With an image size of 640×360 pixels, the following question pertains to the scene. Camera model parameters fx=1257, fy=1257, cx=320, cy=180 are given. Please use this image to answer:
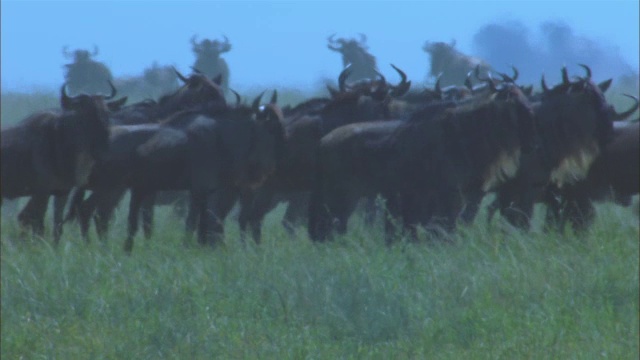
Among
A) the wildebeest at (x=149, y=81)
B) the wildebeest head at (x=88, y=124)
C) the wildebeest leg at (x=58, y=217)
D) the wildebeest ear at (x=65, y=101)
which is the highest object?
the wildebeest ear at (x=65, y=101)

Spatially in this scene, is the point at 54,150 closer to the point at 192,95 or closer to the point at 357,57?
the point at 192,95

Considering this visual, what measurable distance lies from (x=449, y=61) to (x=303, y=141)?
7395 millimetres

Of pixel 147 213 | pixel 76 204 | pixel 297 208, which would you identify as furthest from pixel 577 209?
pixel 76 204

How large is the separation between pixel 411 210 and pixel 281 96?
59.7 feet

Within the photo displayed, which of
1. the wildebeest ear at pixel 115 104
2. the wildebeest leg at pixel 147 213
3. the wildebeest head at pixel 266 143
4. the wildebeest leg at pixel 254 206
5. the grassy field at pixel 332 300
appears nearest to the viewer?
the grassy field at pixel 332 300

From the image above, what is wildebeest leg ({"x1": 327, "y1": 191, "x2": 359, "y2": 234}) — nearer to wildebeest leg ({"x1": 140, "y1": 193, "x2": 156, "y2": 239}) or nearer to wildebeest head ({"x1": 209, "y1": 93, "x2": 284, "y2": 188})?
wildebeest head ({"x1": 209, "y1": 93, "x2": 284, "y2": 188})

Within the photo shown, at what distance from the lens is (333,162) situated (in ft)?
37.6

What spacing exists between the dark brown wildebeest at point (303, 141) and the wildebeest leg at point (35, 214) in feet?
6.11

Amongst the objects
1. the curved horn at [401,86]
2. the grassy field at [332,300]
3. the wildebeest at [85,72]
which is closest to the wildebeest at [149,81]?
the wildebeest at [85,72]

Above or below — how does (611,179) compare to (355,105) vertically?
below

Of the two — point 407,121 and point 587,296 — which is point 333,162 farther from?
point 587,296

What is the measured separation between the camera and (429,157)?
36.5ft

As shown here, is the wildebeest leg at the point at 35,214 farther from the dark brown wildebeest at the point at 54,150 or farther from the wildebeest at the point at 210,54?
the wildebeest at the point at 210,54

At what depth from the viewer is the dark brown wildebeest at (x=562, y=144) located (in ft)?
38.4
